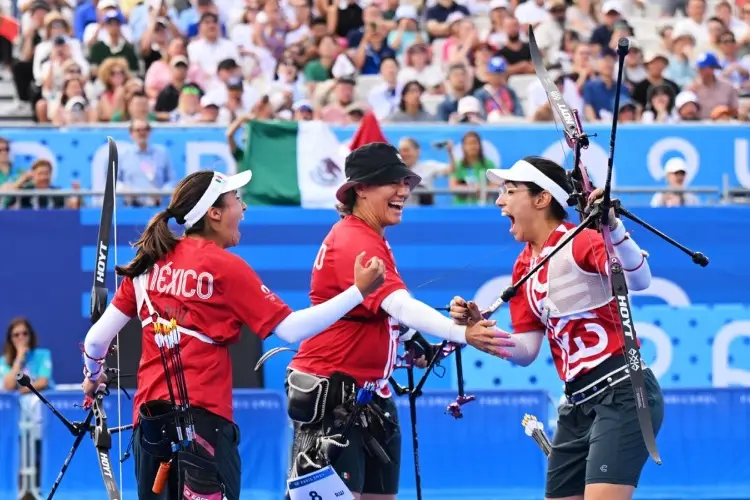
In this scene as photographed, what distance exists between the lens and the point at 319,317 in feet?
20.2

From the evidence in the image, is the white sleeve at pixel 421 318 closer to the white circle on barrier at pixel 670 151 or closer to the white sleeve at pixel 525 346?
the white sleeve at pixel 525 346

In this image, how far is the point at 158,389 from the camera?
6.28 m

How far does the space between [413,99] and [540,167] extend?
8.25 meters

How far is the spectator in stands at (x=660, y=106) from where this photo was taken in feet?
49.9

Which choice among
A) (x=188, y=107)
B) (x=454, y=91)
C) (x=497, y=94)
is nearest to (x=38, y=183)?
(x=188, y=107)

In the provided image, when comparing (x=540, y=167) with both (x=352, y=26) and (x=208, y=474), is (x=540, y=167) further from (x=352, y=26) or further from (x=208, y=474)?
(x=352, y=26)

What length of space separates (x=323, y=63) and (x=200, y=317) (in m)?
10.4

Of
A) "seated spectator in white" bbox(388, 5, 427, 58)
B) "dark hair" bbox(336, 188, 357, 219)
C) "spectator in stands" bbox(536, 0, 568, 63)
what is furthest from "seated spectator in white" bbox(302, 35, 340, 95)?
"dark hair" bbox(336, 188, 357, 219)

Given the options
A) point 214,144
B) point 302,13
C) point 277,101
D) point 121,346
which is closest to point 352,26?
point 302,13

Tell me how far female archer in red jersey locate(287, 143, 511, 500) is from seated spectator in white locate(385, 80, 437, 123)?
8008 mm

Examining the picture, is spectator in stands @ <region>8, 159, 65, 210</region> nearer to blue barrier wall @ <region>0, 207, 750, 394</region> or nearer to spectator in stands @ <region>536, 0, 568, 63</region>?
blue barrier wall @ <region>0, 207, 750, 394</region>

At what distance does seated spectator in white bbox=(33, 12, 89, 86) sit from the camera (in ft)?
51.8

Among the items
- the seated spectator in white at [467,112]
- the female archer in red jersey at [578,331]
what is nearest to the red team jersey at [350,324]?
the female archer in red jersey at [578,331]

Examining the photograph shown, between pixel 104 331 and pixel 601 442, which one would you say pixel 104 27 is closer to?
pixel 104 331
